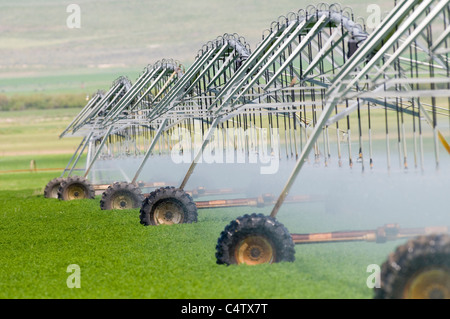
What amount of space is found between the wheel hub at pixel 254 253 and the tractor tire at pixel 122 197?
13290 millimetres

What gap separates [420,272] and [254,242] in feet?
13.3

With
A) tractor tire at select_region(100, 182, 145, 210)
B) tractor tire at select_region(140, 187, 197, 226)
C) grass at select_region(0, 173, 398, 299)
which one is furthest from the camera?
tractor tire at select_region(100, 182, 145, 210)

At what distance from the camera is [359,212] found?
1609 centimetres

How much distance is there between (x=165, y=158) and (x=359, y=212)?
21077 millimetres

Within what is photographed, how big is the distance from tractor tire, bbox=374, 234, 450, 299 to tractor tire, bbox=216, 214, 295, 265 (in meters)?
3.60

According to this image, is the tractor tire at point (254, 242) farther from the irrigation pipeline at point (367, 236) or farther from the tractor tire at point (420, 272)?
the tractor tire at point (420, 272)

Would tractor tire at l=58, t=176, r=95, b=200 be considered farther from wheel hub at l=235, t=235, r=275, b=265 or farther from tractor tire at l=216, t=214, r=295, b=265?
wheel hub at l=235, t=235, r=275, b=265

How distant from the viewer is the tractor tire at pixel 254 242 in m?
12.5

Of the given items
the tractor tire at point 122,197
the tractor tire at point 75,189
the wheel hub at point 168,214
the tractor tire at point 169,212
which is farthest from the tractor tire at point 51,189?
the wheel hub at point 168,214

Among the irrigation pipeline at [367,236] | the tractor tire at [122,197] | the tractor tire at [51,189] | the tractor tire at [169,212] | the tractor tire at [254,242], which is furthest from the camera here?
the tractor tire at [51,189]

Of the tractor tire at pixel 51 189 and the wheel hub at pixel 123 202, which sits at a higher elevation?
the tractor tire at pixel 51 189

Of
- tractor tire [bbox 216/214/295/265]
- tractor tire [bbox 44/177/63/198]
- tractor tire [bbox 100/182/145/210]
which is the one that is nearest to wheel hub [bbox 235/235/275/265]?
tractor tire [bbox 216/214/295/265]

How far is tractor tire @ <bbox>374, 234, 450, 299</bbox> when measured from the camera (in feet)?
29.2

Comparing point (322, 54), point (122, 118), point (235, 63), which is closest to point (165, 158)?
point (122, 118)
